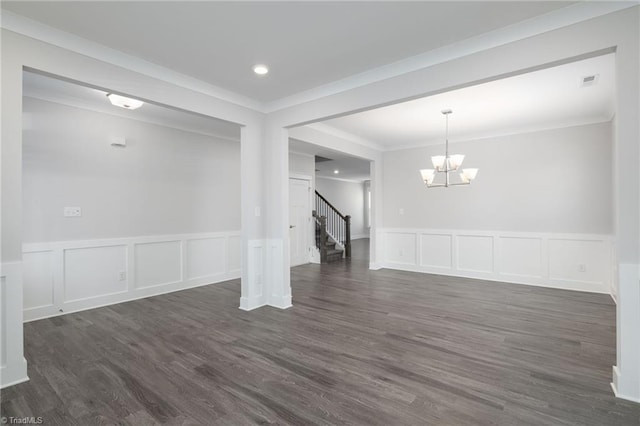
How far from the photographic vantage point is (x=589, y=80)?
11.3 feet

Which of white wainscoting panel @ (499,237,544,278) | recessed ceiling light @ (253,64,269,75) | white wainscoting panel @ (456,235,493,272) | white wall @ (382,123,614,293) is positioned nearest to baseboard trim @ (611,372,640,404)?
white wall @ (382,123,614,293)

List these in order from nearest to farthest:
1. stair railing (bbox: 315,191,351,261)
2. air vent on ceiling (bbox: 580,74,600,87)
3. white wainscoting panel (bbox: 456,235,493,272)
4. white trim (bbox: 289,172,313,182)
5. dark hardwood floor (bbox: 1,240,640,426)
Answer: dark hardwood floor (bbox: 1,240,640,426) → air vent on ceiling (bbox: 580,74,600,87) → white wainscoting panel (bbox: 456,235,493,272) → white trim (bbox: 289,172,313,182) → stair railing (bbox: 315,191,351,261)

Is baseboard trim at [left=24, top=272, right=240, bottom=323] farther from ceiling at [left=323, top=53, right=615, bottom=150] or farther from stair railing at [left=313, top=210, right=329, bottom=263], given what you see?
ceiling at [left=323, top=53, right=615, bottom=150]

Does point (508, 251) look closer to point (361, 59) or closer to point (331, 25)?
point (361, 59)

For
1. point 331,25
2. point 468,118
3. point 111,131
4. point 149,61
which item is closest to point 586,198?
point 468,118

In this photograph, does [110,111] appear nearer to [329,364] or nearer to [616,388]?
[329,364]

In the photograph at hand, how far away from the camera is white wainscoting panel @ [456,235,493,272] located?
19.0ft

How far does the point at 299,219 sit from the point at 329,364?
5.00 m

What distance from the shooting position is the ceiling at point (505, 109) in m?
3.42

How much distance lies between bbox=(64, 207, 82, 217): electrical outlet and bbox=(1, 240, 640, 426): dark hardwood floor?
127cm

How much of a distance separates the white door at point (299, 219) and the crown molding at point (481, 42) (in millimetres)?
3641

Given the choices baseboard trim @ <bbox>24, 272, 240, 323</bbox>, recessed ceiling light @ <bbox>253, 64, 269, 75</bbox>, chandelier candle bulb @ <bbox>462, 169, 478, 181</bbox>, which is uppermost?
recessed ceiling light @ <bbox>253, 64, 269, 75</bbox>

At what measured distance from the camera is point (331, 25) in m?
2.46

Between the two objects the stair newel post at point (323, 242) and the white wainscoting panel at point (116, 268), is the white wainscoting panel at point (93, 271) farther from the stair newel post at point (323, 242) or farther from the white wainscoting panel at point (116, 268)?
the stair newel post at point (323, 242)
